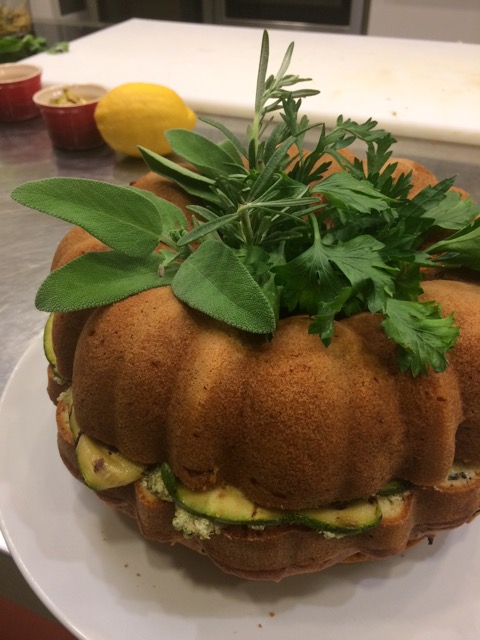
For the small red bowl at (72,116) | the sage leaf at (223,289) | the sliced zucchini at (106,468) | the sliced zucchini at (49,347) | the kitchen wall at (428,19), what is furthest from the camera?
the kitchen wall at (428,19)

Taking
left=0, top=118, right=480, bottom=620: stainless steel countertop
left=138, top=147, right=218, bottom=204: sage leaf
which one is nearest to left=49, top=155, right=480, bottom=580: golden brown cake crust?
left=138, top=147, right=218, bottom=204: sage leaf

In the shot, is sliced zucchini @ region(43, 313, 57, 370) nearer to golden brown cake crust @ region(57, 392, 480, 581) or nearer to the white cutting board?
golden brown cake crust @ region(57, 392, 480, 581)

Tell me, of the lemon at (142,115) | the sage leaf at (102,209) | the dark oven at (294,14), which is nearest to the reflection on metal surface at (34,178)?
the lemon at (142,115)

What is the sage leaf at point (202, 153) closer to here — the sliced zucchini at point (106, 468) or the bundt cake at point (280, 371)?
the bundt cake at point (280, 371)

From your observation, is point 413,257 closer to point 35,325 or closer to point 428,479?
point 428,479

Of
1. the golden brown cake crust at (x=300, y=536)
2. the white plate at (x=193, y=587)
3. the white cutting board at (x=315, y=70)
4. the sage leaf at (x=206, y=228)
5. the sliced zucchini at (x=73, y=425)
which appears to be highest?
the sage leaf at (x=206, y=228)

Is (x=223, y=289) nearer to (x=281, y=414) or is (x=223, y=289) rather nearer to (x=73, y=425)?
(x=281, y=414)
